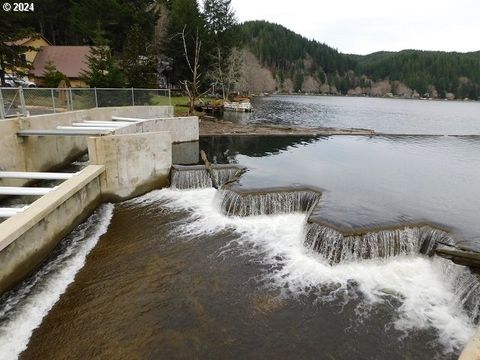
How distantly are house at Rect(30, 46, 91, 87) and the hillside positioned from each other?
12321 cm

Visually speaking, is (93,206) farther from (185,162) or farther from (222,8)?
(222,8)

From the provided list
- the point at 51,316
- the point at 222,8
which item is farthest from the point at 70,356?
the point at 222,8

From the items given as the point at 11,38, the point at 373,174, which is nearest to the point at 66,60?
the point at 11,38

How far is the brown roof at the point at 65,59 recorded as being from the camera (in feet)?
130

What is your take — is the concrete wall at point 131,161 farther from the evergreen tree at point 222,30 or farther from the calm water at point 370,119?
the evergreen tree at point 222,30

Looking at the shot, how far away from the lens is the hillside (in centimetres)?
16525

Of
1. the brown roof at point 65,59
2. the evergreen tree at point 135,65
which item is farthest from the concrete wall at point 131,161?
the brown roof at point 65,59

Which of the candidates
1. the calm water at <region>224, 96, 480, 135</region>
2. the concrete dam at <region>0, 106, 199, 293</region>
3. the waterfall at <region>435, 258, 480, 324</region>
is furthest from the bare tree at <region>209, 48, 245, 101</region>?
the waterfall at <region>435, 258, 480, 324</region>

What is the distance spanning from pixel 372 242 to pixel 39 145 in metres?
14.3

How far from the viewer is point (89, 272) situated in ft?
27.8

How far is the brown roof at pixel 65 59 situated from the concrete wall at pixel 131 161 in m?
31.4

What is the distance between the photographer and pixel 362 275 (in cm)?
880

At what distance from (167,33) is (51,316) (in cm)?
5023

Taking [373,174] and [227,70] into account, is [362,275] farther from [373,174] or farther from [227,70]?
[227,70]
